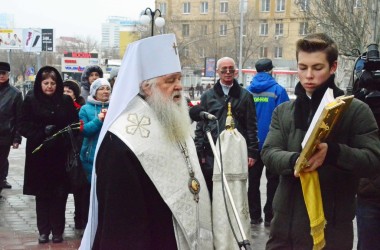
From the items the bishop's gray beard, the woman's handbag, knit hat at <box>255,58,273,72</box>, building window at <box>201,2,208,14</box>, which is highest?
building window at <box>201,2,208,14</box>

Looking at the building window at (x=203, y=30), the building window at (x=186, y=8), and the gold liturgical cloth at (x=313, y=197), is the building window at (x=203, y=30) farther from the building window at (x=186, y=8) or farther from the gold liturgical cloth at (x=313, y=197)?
the gold liturgical cloth at (x=313, y=197)

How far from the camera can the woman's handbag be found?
551 cm

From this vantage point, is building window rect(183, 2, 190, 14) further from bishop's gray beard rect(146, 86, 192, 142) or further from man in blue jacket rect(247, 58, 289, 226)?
bishop's gray beard rect(146, 86, 192, 142)

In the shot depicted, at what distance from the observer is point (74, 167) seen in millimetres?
→ 5516

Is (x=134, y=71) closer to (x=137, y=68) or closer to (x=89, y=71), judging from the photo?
(x=137, y=68)

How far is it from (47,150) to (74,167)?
1.12 feet

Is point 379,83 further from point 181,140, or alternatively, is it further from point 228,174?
point 181,140

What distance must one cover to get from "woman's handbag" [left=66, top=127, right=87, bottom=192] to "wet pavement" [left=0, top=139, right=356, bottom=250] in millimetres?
689

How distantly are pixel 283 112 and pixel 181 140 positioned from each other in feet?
1.90

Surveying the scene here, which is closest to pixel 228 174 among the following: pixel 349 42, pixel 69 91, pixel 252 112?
pixel 252 112

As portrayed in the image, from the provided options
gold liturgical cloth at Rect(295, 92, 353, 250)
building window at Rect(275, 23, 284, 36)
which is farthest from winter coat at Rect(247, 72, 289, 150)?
building window at Rect(275, 23, 284, 36)

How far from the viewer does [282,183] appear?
274 cm

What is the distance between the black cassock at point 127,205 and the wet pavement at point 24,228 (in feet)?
10.4

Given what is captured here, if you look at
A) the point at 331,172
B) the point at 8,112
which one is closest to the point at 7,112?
the point at 8,112
